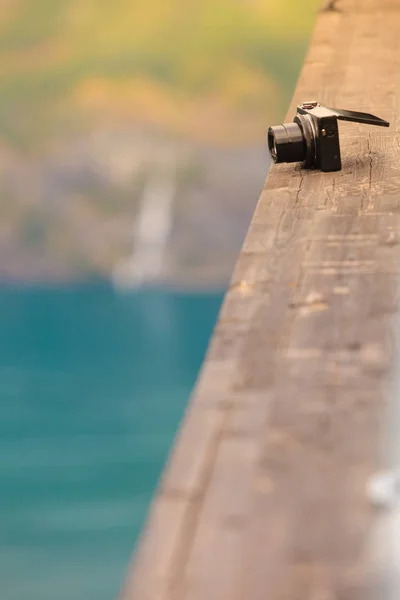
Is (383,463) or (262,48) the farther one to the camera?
(262,48)

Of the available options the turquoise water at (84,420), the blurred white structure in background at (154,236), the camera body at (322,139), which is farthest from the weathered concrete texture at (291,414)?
the blurred white structure in background at (154,236)

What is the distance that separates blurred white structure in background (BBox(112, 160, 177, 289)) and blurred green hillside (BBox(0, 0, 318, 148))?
0.30 meters

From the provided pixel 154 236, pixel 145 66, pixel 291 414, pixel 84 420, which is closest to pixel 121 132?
pixel 145 66

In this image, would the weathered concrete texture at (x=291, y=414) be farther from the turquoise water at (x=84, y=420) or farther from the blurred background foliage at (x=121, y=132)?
the blurred background foliage at (x=121, y=132)

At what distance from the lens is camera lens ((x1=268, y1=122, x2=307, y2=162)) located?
1.62 meters

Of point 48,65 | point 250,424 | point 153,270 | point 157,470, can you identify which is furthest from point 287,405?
point 48,65

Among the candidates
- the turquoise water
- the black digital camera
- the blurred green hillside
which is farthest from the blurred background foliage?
the black digital camera

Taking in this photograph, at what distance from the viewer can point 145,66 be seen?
516 cm

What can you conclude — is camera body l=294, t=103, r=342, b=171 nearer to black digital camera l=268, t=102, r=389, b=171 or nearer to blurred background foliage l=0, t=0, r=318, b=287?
black digital camera l=268, t=102, r=389, b=171

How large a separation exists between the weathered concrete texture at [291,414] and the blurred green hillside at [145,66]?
12.0ft

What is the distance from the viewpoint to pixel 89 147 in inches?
205

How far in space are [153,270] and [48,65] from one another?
1.28 meters

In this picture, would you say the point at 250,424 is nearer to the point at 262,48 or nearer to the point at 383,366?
the point at 383,366

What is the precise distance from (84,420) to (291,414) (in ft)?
11.6
